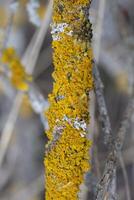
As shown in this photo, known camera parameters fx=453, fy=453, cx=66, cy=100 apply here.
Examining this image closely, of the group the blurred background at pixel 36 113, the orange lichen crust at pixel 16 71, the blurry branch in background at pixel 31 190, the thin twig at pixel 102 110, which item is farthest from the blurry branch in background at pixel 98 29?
the blurry branch in background at pixel 31 190

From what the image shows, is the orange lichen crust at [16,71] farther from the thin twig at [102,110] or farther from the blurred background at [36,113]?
the blurred background at [36,113]

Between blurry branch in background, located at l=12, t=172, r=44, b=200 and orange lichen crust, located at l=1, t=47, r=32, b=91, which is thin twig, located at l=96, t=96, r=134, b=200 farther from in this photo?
blurry branch in background, located at l=12, t=172, r=44, b=200

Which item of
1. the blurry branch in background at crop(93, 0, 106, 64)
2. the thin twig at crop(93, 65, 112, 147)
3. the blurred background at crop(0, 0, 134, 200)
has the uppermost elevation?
the blurred background at crop(0, 0, 134, 200)

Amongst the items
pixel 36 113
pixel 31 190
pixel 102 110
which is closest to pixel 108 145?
pixel 102 110

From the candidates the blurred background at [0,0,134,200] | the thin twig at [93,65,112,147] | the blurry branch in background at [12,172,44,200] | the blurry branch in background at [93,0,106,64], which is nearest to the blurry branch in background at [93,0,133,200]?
→ the thin twig at [93,65,112,147]

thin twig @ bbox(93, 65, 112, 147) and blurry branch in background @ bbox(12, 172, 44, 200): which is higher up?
blurry branch in background @ bbox(12, 172, 44, 200)

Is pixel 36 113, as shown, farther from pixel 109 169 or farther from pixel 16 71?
pixel 109 169

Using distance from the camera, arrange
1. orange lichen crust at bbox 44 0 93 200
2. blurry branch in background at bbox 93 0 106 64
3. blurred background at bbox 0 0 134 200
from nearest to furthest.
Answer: orange lichen crust at bbox 44 0 93 200
blurry branch in background at bbox 93 0 106 64
blurred background at bbox 0 0 134 200

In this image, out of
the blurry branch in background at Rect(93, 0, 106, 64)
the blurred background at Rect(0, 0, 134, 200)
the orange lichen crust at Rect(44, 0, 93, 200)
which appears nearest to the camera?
the orange lichen crust at Rect(44, 0, 93, 200)

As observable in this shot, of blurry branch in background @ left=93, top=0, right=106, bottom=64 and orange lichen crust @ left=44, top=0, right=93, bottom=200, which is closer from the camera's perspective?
orange lichen crust @ left=44, top=0, right=93, bottom=200
